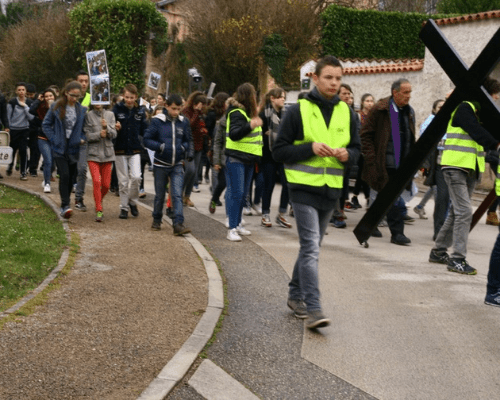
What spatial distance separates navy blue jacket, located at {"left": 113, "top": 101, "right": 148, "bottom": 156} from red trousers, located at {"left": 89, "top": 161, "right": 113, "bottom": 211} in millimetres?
443

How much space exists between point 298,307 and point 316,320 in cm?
52

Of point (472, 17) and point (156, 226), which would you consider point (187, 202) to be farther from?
point (472, 17)

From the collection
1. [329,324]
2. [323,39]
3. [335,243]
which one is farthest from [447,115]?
[323,39]

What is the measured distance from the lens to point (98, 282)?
694cm

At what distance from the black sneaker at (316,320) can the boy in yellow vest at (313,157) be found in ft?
0.08

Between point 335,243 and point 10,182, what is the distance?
23.5 feet

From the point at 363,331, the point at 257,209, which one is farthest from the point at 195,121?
the point at 363,331

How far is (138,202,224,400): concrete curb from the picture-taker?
4.53 meters

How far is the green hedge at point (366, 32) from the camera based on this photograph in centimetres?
2944

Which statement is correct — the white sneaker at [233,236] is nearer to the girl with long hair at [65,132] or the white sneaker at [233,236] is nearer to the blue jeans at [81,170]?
the girl with long hair at [65,132]

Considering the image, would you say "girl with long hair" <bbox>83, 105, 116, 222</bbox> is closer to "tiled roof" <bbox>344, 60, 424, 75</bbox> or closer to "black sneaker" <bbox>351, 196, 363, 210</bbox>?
"black sneaker" <bbox>351, 196, 363, 210</bbox>

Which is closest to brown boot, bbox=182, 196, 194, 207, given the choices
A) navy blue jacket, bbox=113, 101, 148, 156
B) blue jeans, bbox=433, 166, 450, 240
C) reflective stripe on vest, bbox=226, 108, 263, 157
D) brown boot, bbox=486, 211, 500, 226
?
navy blue jacket, bbox=113, 101, 148, 156

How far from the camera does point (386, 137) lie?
32.4ft

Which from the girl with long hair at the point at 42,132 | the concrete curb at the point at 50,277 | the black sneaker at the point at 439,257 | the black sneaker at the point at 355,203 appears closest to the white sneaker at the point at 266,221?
the black sneaker at the point at 355,203
